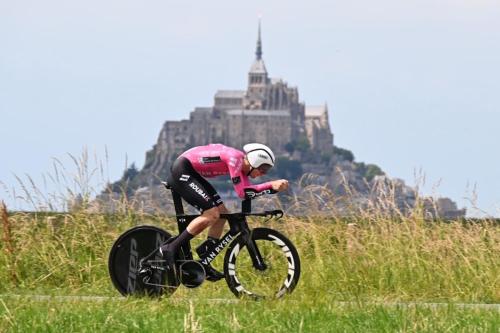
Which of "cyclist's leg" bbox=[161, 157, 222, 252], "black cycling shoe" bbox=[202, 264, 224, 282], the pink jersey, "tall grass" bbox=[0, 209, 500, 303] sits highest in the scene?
the pink jersey

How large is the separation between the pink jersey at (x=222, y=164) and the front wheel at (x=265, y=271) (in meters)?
0.57

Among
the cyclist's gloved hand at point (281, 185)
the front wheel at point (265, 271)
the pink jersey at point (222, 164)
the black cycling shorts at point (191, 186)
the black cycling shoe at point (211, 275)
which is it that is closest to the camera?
the cyclist's gloved hand at point (281, 185)

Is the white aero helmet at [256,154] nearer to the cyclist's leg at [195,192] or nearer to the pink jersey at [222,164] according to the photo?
the pink jersey at [222,164]

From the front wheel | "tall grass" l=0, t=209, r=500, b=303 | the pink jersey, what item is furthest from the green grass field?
the pink jersey

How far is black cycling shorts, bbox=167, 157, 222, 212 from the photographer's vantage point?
10680mm

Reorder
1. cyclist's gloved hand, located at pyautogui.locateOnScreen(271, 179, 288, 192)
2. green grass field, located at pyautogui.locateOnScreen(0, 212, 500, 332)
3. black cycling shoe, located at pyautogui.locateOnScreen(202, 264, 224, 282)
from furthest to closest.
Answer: black cycling shoe, located at pyautogui.locateOnScreen(202, 264, 224, 282) → cyclist's gloved hand, located at pyautogui.locateOnScreen(271, 179, 288, 192) → green grass field, located at pyautogui.locateOnScreen(0, 212, 500, 332)

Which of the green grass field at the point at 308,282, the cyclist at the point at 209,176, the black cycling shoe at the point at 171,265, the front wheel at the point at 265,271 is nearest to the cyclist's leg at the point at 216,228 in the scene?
the cyclist at the point at 209,176

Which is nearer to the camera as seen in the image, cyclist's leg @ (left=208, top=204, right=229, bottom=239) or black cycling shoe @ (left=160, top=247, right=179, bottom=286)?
black cycling shoe @ (left=160, top=247, right=179, bottom=286)

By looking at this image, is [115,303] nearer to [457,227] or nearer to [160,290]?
[160,290]

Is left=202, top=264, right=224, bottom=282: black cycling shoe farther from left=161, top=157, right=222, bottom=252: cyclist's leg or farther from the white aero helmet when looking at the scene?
the white aero helmet

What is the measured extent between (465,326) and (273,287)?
8.11 feet

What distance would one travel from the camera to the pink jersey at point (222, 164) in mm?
10422

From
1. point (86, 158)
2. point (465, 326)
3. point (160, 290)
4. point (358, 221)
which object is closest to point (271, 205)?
point (358, 221)

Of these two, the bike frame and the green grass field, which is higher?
the bike frame
